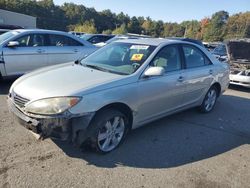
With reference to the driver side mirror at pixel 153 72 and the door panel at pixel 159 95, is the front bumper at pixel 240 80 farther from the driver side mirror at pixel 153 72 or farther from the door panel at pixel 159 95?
the driver side mirror at pixel 153 72

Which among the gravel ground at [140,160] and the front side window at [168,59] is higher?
the front side window at [168,59]

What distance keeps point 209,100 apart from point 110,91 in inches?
131

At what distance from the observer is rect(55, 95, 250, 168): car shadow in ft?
12.8

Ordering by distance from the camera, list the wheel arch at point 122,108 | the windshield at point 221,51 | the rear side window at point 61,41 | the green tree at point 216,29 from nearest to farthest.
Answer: the wheel arch at point 122,108 < the rear side window at point 61,41 < the windshield at point 221,51 < the green tree at point 216,29

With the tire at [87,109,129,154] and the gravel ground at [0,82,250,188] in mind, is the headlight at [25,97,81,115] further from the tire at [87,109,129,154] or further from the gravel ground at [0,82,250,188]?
the gravel ground at [0,82,250,188]

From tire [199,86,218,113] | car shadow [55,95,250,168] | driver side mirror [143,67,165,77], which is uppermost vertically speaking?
driver side mirror [143,67,165,77]

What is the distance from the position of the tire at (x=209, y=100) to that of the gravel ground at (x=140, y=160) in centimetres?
95

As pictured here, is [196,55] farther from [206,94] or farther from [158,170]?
[158,170]

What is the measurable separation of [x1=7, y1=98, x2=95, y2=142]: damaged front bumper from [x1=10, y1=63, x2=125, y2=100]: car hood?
10.7 inches

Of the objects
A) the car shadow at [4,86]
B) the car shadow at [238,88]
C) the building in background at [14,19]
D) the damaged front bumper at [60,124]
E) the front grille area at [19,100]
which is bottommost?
the car shadow at [238,88]

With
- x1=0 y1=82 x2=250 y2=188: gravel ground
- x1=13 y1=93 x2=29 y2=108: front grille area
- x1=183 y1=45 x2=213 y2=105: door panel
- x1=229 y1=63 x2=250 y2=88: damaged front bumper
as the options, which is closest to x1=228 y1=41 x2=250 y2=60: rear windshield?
x1=229 y1=63 x2=250 y2=88: damaged front bumper

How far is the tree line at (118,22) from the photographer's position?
254ft

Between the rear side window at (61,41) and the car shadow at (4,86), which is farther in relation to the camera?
the rear side window at (61,41)

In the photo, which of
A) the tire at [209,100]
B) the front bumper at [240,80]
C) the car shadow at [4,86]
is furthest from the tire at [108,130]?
the front bumper at [240,80]
